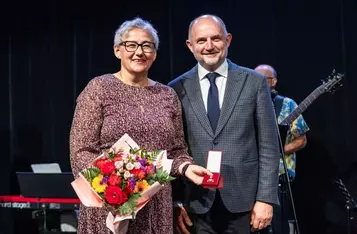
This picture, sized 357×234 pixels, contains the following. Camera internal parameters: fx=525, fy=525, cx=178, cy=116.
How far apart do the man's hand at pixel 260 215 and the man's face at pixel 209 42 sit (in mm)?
720

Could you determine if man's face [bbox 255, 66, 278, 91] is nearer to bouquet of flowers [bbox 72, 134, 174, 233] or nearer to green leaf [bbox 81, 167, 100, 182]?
bouquet of flowers [bbox 72, 134, 174, 233]

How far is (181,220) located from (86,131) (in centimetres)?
67

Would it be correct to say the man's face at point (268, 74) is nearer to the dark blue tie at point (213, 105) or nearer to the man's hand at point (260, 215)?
the dark blue tie at point (213, 105)

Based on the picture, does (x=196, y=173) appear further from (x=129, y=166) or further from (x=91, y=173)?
(x=91, y=173)

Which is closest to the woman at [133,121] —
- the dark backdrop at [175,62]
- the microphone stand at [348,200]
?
the microphone stand at [348,200]

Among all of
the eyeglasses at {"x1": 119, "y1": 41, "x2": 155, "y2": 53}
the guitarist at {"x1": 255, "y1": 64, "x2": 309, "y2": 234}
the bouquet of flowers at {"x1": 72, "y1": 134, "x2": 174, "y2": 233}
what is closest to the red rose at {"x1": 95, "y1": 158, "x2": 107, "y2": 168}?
the bouquet of flowers at {"x1": 72, "y1": 134, "x2": 174, "y2": 233}

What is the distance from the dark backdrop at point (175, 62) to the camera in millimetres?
4875

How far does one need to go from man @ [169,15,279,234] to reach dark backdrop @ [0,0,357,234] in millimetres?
2512

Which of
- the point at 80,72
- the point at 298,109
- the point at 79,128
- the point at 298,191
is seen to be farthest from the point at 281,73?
the point at 79,128

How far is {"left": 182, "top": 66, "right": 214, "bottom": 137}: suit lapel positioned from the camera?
8.29 feet

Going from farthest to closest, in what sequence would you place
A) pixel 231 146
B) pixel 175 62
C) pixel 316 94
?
1. pixel 175 62
2. pixel 316 94
3. pixel 231 146

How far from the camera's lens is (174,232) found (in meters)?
2.63

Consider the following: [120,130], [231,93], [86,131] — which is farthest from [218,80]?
[86,131]

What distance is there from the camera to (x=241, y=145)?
250cm
